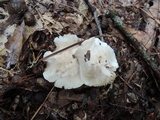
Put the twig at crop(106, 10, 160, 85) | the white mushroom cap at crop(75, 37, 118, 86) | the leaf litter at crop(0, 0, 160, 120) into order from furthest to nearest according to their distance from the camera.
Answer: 1. the twig at crop(106, 10, 160, 85)
2. the leaf litter at crop(0, 0, 160, 120)
3. the white mushroom cap at crop(75, 37, 118, 86)

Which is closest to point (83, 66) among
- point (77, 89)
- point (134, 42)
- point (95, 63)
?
point (95, 63)

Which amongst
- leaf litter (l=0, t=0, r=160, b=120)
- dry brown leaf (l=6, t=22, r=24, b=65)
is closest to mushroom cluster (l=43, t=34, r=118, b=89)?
leaf litter (l=0, t=0, r=160, b=120)

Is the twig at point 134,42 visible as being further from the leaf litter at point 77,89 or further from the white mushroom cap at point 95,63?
the white mushroom cap at point 95,63

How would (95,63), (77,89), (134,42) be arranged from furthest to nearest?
1. (134,42)
2. (77,89)
3. (95,63)

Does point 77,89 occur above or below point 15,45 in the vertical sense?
below

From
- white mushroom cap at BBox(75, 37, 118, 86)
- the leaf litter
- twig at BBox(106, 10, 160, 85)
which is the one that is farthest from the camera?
twig at BBox(106, 10, 160, 85)

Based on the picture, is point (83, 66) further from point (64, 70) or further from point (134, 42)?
point (134, 42)

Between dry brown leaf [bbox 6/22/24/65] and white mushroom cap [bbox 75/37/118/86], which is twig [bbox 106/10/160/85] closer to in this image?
white mushroom cap [bbox 75/37/118/86]

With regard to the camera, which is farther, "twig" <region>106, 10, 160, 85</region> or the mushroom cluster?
"twig" <region>106, 10, 160, 85</region>
